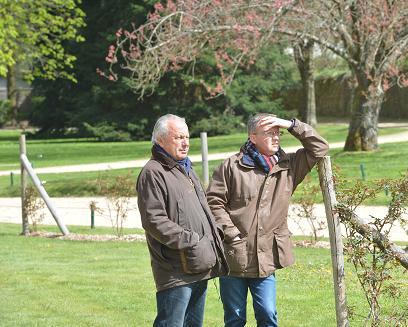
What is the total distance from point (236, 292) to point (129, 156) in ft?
87.2

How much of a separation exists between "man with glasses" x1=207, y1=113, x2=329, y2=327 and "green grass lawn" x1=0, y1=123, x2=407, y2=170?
23.9m

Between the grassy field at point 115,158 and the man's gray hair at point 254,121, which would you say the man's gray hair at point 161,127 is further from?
the grassy field at point 115,158

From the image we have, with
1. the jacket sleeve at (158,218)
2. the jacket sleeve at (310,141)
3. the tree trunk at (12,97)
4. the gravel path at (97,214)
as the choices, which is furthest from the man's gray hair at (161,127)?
the tree trunk at (12,97)

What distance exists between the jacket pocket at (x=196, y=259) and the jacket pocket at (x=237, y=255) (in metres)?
0.45

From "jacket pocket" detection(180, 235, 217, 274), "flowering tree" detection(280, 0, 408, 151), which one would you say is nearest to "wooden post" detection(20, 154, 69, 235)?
"flowering tree" detection(280, 0, 408, 151)

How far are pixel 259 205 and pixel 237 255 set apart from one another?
332 millimetres

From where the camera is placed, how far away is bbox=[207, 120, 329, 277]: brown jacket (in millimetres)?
5738

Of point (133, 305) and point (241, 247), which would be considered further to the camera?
point (133, 305)

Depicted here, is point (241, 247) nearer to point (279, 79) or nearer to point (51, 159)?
point (51, 159)

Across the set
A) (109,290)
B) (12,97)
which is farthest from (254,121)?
(12,97)

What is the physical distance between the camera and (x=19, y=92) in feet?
220

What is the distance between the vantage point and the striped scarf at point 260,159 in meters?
5.82

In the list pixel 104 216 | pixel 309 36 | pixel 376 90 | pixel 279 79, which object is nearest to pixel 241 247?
pixel 104 216

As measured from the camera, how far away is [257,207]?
5.79 metres
